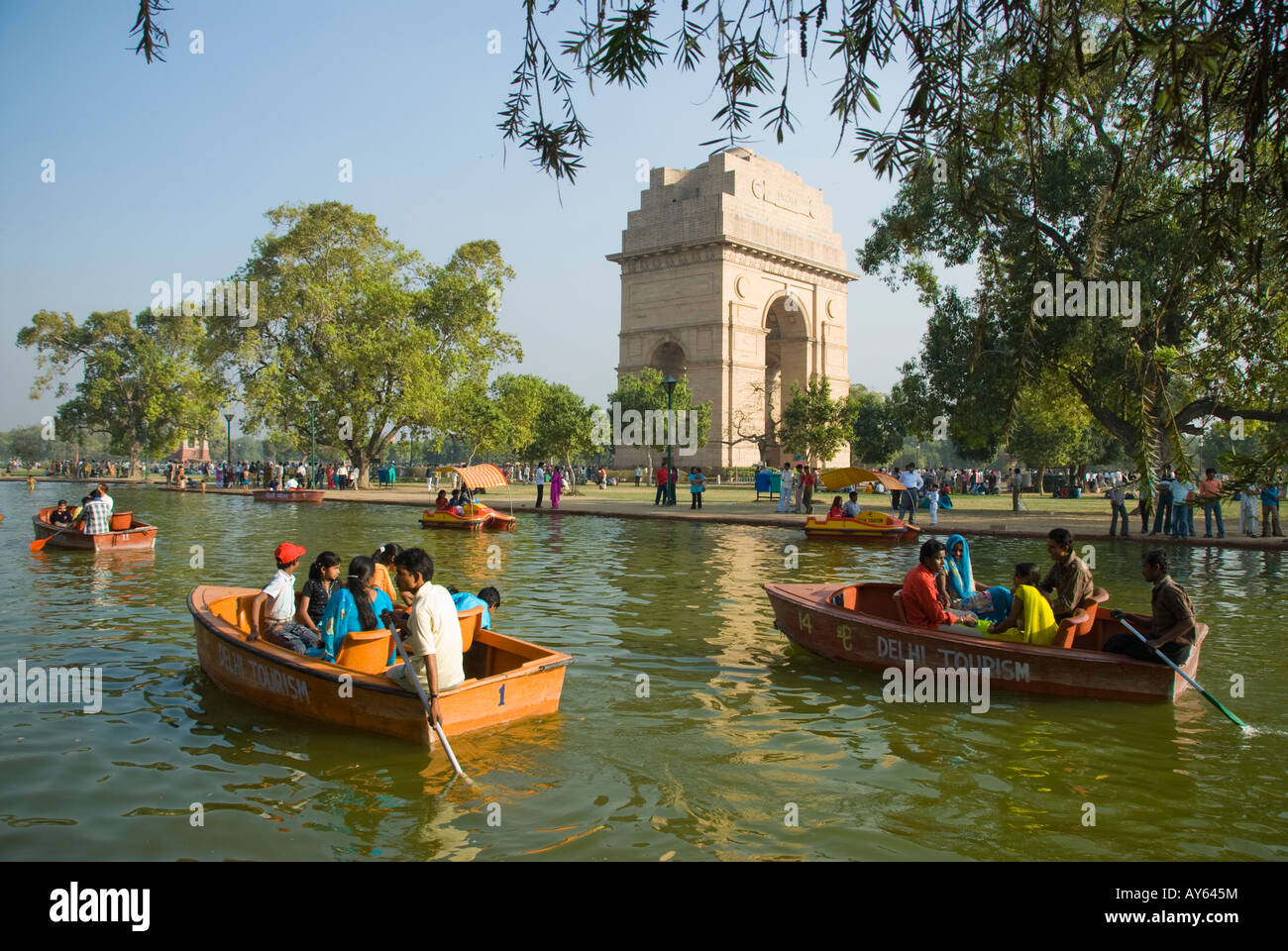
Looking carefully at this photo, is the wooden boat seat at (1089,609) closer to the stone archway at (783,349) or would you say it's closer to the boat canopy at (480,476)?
the boat canopy at (480,476)

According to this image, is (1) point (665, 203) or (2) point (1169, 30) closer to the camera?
(2) point (1169, 30)

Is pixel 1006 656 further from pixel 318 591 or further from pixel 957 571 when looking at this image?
pixel 318 591

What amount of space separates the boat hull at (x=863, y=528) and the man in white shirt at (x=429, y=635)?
1649 centimetres

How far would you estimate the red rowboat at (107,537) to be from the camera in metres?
18.6

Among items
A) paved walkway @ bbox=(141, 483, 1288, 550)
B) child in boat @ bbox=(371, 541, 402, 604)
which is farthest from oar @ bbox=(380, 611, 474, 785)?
paved walkway @ bbox=(141, 483, 1288, 550)

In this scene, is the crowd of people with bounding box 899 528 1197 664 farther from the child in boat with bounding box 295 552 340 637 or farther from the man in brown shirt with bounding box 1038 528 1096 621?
the child in boat with bounding box 295 552 340 637

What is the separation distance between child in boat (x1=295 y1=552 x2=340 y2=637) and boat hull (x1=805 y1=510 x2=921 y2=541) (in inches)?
619

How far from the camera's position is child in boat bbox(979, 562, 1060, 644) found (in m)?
8.14

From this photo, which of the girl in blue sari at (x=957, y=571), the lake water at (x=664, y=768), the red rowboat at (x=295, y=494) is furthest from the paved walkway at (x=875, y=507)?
the girl in blue sari at (x=957, y=571)

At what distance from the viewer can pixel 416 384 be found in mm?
46219

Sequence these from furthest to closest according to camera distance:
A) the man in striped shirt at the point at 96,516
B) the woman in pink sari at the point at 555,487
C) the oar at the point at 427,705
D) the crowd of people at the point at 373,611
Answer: the woman in pink sari at the point at 555,487, the man in striped shirt at the point at 96,516, the crowd of people at the point at 373,611, the oar at the point at 427,705
